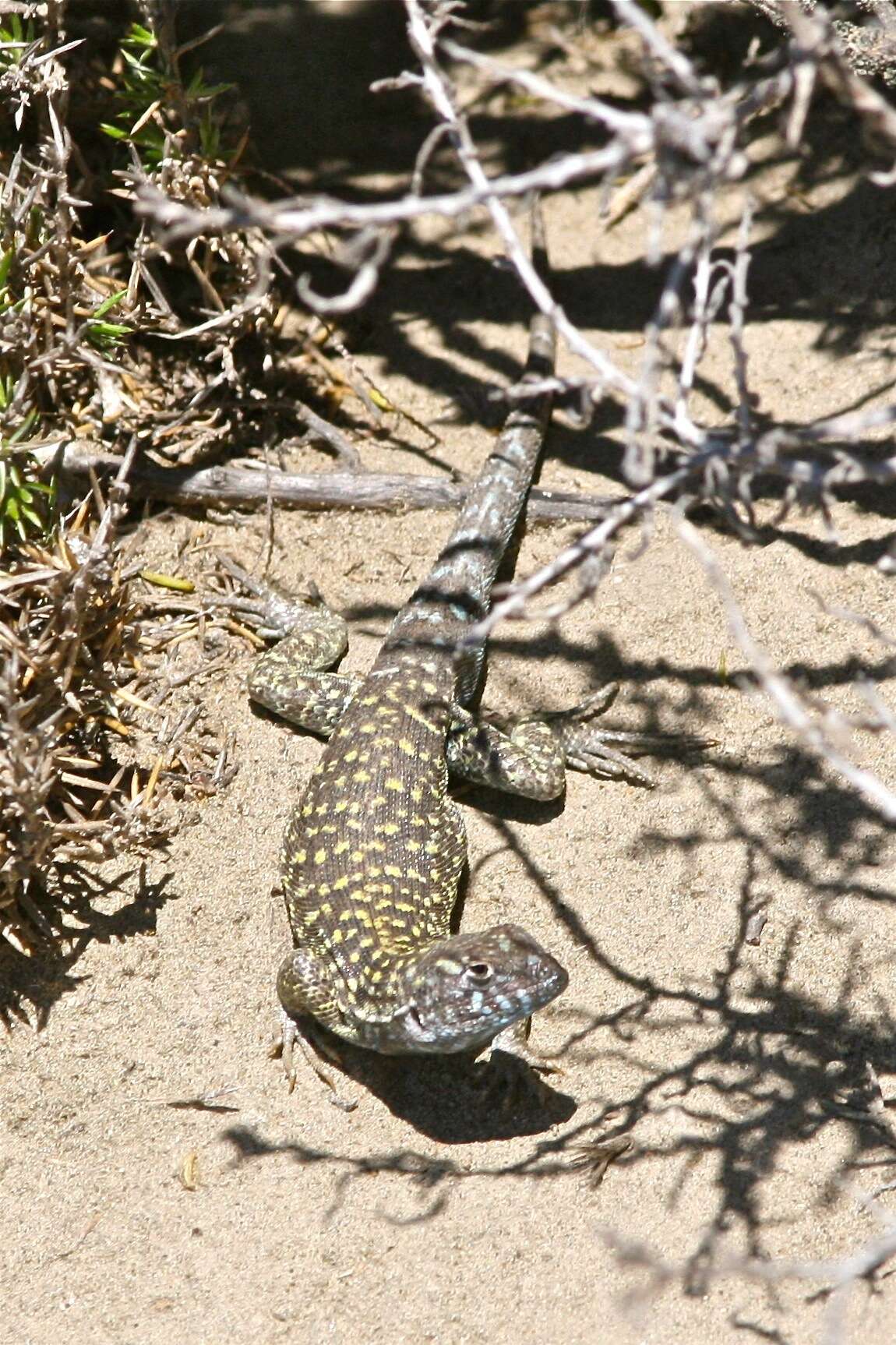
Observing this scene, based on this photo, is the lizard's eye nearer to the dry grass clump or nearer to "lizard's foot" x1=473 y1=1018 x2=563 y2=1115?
"lizard's foot" x1=473 y1=1018 x2=563 y2=1115

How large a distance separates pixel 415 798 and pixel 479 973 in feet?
2.76

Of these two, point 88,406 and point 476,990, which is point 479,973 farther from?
point 88,406

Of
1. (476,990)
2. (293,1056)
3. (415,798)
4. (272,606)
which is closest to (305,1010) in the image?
(293,1056)

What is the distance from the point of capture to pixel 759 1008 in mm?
4145

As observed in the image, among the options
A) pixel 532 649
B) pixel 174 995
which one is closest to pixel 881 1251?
pixel 174 995

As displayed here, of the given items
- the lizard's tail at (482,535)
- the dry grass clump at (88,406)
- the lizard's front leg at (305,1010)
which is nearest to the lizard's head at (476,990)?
the lizard's front leg at (305,1010)

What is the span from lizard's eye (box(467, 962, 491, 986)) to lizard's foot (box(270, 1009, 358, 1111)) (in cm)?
71

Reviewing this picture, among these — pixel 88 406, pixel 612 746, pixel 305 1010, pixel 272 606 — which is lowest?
pixel 305 1010

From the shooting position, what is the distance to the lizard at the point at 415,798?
391cm

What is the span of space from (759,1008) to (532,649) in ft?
5.77

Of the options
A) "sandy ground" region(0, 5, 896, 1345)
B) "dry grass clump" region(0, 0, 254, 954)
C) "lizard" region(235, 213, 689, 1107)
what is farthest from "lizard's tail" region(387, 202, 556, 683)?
"dry grass clump" region(0, 0, 254, 954)

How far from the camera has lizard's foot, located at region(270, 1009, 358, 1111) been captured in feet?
13.6

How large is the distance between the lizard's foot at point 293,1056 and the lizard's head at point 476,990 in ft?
1.27

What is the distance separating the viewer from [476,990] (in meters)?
3.82
